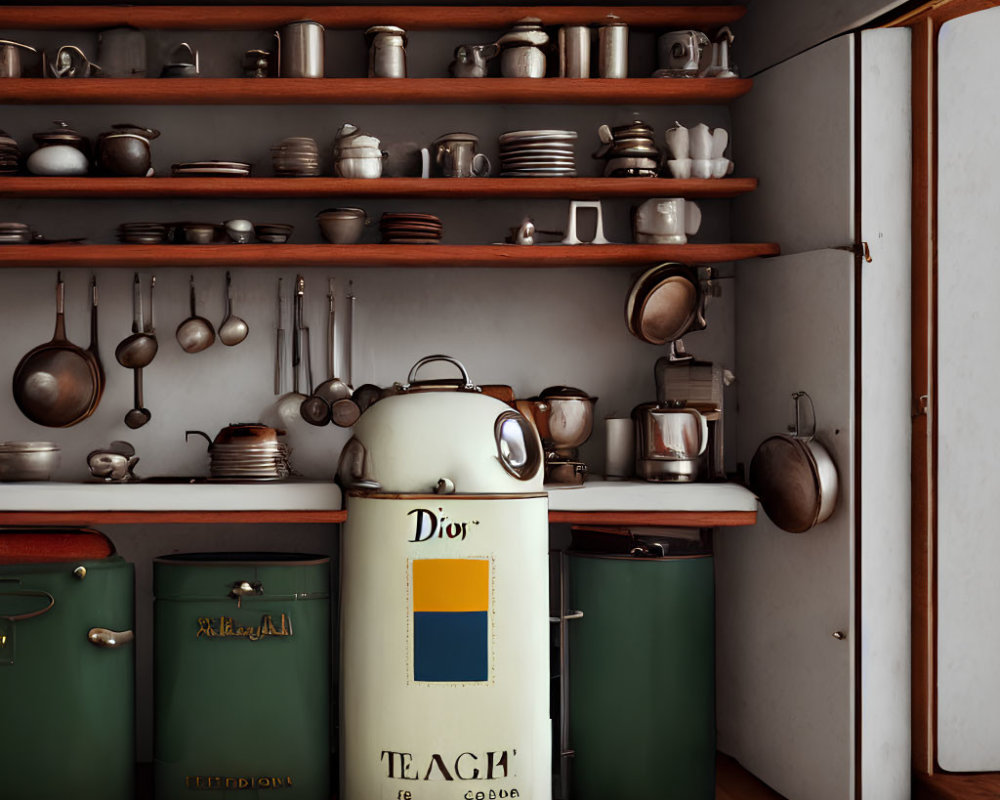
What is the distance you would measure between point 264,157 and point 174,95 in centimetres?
36

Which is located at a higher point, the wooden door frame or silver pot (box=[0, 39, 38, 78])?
silver pot (box=[0, 39, 38, 78])

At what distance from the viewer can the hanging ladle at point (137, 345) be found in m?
3.24

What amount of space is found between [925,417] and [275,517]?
1.82 metres

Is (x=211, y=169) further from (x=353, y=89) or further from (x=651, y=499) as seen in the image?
(x=651, y=499)

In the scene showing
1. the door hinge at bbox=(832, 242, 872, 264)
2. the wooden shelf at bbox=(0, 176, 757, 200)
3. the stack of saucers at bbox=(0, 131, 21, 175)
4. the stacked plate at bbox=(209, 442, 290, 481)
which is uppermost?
the stack of saucers at bbox=(0, 131, 21, 175)

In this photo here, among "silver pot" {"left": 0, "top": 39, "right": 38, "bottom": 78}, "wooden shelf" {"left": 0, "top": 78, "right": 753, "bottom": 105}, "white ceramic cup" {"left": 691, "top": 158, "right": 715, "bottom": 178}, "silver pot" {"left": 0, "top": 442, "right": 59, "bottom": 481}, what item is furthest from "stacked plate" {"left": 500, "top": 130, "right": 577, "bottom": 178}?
"silver pot" {"left": 0, "top": 442, "right": 59, "bottom": 481}

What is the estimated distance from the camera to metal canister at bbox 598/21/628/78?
10.2 ft

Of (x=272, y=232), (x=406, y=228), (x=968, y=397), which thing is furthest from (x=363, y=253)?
(x=968, y=397)

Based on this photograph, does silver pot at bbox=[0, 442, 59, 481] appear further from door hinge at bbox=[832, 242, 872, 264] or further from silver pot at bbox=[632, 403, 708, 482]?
door hinge at bbox=[832, 242, 872, 264]

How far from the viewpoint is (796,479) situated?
107 inches

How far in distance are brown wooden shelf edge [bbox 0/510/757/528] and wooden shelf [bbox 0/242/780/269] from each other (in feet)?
2.55

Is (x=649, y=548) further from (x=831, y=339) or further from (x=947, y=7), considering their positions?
(x=947, y=7)

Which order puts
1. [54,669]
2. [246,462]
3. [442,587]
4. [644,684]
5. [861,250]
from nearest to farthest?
1. [442,587]
2. [861,250]
3. [54,669]
4. [644,684]
5. [246,462]

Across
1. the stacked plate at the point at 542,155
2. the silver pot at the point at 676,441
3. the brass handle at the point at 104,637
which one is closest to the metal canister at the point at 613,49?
the stacked plate at the point at 542,155
